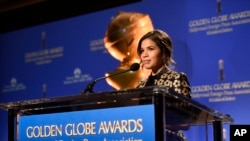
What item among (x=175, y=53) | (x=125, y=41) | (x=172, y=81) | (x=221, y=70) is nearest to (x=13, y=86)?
(x=125, y=41)

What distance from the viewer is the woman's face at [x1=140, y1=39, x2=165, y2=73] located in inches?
106

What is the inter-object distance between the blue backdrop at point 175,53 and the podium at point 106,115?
2215 millimetres

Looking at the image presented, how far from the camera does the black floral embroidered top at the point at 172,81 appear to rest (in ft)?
7.97

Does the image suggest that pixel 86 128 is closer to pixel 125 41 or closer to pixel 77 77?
pixel 125 41

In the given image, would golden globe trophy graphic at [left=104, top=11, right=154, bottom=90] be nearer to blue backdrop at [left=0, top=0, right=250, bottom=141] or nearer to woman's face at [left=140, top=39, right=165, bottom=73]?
blue backdrop at [left=0, top=0, right=250, bottom=141]

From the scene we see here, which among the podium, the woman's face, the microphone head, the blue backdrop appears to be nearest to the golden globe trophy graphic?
the blue backdrop

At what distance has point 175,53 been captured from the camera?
4.35 metres

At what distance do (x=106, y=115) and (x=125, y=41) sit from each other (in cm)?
319

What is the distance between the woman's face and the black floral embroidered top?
0.43ft

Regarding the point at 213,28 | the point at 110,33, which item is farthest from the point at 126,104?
the point at 110,33

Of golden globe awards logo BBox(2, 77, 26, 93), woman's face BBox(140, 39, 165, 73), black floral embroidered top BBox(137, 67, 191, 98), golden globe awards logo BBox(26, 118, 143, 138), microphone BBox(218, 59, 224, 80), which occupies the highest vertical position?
golden globe awards logo BBox(2, 77, 26, 93)

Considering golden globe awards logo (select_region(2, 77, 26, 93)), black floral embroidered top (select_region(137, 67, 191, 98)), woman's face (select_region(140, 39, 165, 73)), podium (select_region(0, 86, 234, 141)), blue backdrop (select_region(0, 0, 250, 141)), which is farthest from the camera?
golden globe awards logo (select_region(2, 77, 26, 93))

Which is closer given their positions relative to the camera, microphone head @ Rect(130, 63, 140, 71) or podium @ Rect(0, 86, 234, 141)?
podium @ Rect(0, 86, 234, 141)

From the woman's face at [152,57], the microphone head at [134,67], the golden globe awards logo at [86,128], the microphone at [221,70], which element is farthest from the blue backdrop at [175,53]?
the golden globe awards logo at [86,128]
